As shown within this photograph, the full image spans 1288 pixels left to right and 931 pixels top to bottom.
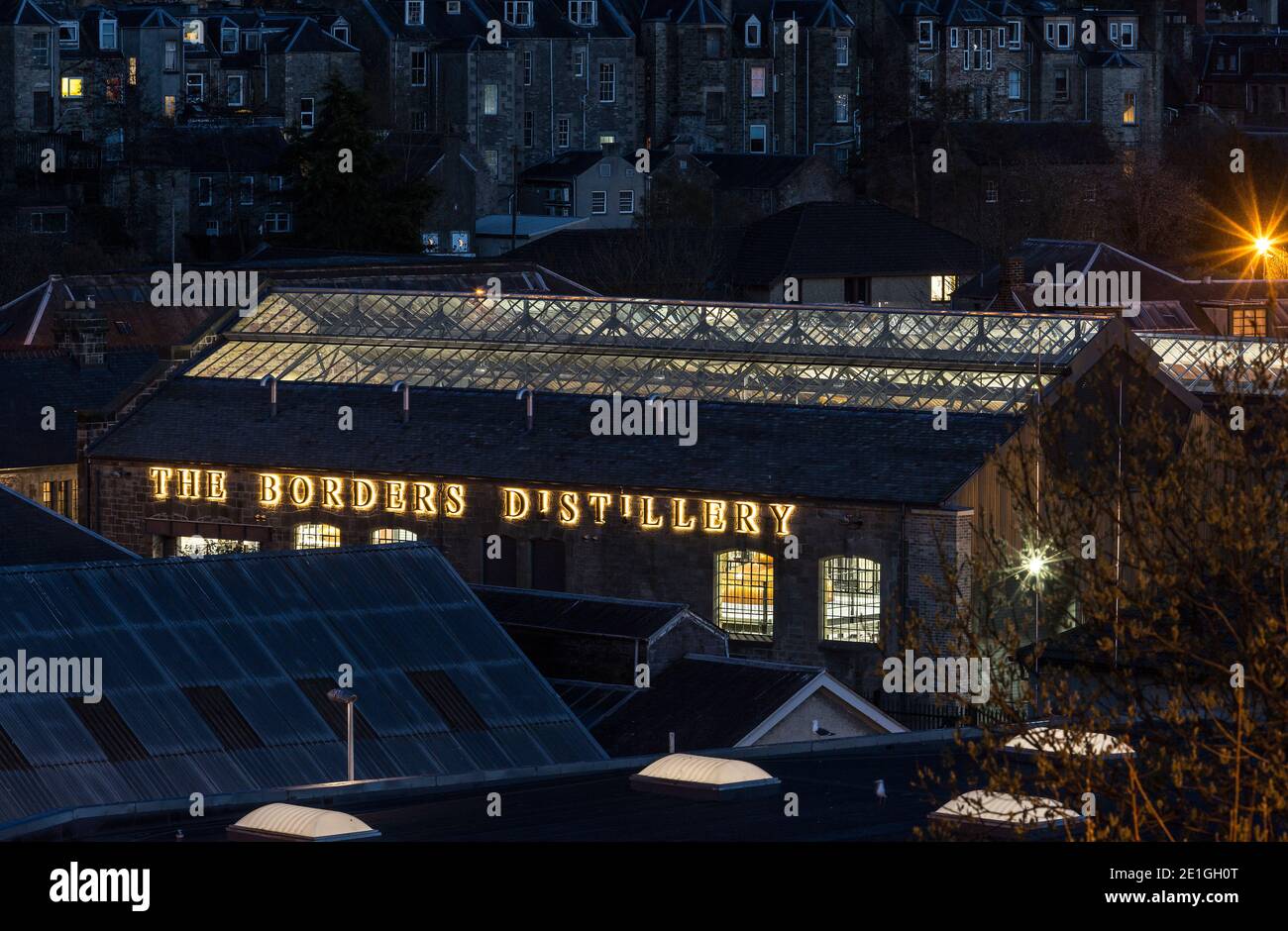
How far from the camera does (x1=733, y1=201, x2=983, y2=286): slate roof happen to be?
108312mm

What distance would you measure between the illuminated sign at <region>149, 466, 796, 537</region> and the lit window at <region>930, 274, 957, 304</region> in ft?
167

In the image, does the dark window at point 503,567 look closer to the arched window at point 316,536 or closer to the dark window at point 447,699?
the arched window at point 316,536

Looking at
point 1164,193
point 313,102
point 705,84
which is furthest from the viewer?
point 705,84

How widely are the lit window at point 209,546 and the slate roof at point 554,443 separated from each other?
1.69 meters

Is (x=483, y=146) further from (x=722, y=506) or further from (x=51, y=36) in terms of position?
(x=722, y=506)

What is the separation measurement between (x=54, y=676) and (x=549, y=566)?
21.1m

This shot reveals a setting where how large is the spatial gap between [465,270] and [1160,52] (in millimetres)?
106421

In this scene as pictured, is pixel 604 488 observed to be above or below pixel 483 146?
below

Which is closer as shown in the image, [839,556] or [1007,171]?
[839,556]

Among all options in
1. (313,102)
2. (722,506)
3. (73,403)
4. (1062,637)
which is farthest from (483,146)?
(1062,637)

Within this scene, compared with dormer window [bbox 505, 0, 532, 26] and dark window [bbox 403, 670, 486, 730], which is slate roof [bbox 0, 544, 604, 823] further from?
dormer window [bbox 505, 0, 532, 26]

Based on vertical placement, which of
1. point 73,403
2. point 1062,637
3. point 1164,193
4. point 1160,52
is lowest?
point 1062,637

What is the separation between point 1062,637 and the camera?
4331 cm
